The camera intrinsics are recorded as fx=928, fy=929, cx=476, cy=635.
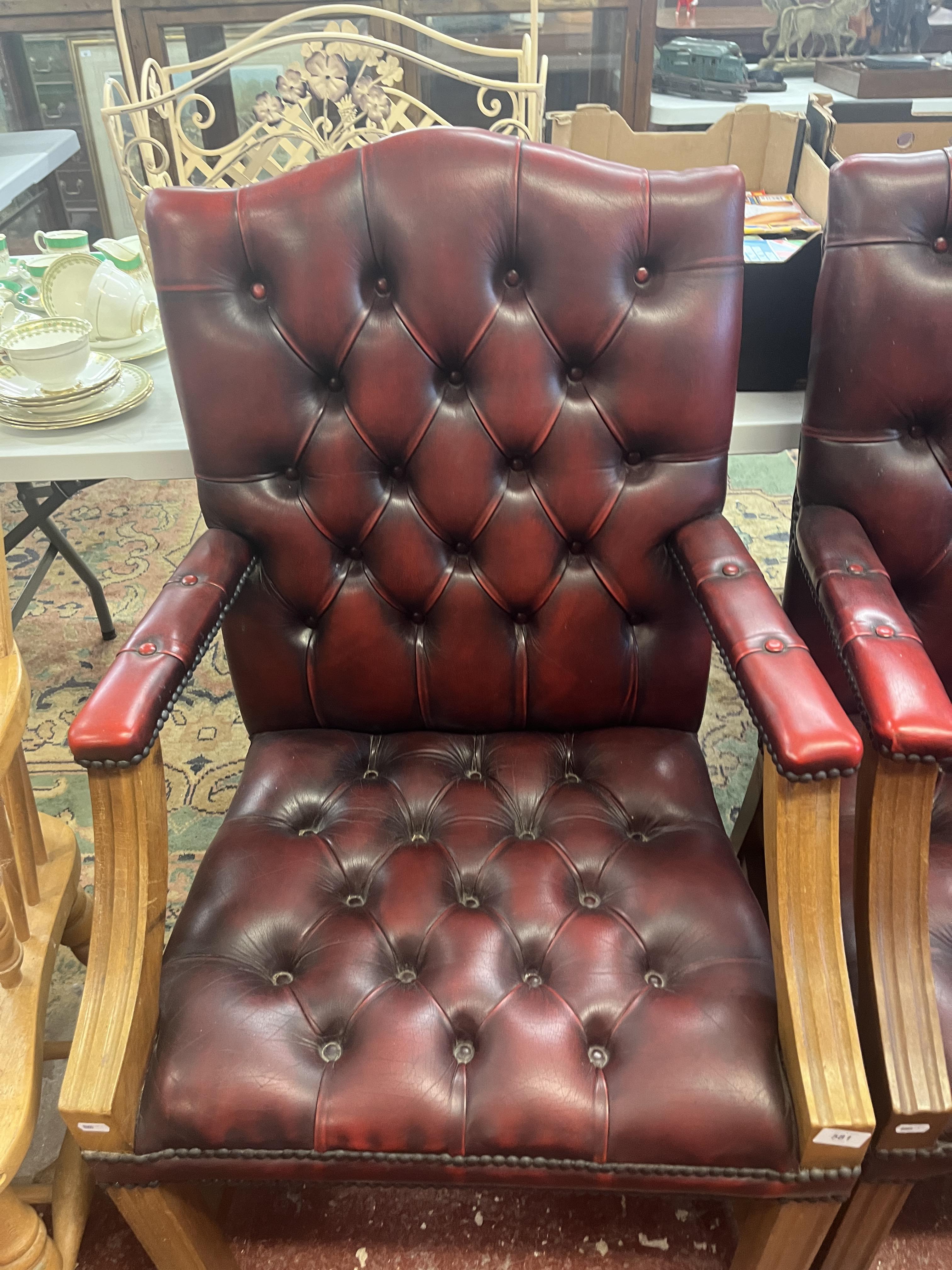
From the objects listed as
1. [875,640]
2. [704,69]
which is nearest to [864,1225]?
[875,640]

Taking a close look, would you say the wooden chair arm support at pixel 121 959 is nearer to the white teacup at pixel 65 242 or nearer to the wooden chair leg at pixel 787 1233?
the wooden chair leg at pixel 787 1233

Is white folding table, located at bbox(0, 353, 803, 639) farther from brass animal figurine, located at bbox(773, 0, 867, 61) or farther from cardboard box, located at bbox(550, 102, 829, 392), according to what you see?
brass animal figurine, located at bbox(773, 0, 867, 61)

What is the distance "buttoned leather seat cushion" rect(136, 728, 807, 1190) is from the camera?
0.76 m

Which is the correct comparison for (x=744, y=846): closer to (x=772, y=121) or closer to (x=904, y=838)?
(x=904, y=838)

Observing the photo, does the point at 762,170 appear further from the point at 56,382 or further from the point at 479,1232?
the point at 479,1232

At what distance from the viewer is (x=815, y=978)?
77 cm

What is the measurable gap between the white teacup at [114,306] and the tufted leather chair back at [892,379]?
0.93 metres

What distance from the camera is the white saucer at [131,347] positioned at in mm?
1327

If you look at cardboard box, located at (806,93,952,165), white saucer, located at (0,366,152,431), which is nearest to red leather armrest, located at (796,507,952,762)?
cardboard box, located at (806,93,952,165)

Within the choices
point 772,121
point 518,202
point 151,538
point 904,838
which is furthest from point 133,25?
point 904,838

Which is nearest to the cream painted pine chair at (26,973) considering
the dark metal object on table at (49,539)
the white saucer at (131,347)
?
the white saucer at (131,347)

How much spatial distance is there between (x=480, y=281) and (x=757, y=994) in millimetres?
725

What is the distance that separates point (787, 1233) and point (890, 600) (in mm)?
589

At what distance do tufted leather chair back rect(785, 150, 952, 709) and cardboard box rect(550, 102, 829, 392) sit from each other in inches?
3.2
